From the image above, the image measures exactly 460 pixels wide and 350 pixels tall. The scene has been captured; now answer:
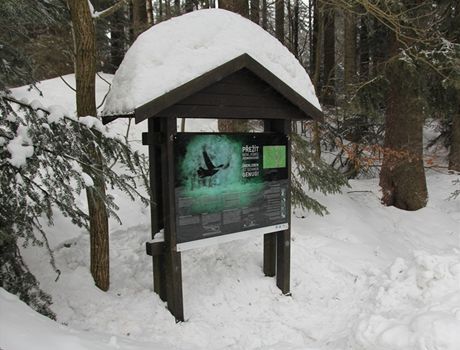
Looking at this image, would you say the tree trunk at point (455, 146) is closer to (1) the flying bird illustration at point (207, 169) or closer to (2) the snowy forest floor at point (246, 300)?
(2) the snowy forest floor at point (246, 300)

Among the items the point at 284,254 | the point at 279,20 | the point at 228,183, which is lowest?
the point at 284,254

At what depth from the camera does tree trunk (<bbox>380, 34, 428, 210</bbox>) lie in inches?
369

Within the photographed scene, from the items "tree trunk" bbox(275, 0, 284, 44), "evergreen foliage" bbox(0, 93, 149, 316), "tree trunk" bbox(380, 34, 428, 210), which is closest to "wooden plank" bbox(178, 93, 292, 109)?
"evergreen foliage" bbox(0, 93, 149, 316)

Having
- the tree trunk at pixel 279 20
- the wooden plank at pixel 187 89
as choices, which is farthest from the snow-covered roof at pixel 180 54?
the tree trunk at pixel 279 20

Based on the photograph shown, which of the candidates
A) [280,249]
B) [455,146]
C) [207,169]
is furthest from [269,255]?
[455,146]

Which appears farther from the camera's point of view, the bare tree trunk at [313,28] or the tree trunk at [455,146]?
the tree trunk at [455,146]

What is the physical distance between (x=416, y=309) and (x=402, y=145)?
6.03 metres

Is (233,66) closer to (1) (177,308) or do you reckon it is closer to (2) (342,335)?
(1) (177,308)

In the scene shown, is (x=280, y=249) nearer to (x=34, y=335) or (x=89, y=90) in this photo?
(x=89, y=90)

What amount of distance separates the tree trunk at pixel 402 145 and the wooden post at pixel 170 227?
6133 millimetres

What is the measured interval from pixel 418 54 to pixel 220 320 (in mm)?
6582

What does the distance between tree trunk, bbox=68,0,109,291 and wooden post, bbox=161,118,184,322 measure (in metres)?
0.78

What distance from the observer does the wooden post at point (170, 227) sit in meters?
4.66

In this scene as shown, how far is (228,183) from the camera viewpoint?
204 inches
